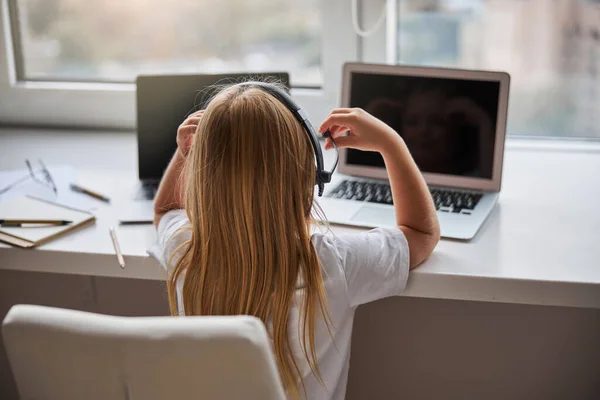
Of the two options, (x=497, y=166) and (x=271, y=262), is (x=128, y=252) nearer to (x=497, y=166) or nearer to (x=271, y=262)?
(x=271, y=262)

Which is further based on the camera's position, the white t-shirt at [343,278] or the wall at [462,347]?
the wall at [462,347]

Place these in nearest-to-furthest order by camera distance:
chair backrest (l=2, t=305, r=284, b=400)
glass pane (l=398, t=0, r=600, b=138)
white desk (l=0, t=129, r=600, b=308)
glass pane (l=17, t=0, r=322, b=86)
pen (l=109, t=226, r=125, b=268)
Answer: chair backrest (l=2, t=305, r=284, b=400) → white desk (l=0, t=129, r=600, b=308) → pen (l=109, t=226, r=125, b=268) → glass pane (l=398, t=0, r=600, b=138) → glass pane (l=17, t=0, r=322, b=86)

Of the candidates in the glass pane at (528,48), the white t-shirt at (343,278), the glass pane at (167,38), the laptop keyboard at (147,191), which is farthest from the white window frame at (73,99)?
the white t-shirt at (343,278)

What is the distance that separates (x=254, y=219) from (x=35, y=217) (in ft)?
1.64

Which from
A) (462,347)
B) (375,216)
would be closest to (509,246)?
(375,216)

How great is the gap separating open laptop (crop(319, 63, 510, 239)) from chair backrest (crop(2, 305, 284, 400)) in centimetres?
63

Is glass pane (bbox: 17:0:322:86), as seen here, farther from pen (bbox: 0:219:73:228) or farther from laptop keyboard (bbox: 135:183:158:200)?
pen (bbox: 0:219:73:228)

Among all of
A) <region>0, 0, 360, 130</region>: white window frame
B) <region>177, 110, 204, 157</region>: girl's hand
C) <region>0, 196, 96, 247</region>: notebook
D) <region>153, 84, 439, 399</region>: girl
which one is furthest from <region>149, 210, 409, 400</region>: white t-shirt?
<region>0, 0, 360, 130</region>: white window frame

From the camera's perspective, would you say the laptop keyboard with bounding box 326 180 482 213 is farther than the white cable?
No

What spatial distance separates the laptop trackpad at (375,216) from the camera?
130 cm

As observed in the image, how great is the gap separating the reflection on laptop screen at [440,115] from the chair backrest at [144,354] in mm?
773

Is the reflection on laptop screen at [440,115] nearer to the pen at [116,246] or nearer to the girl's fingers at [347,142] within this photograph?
the girl's fingers at [347,142]

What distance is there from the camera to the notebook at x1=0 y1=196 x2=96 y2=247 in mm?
1278

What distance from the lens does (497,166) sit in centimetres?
141
